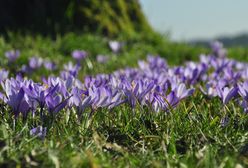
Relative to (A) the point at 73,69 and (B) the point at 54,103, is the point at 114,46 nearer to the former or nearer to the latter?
(A) the point at 73,69

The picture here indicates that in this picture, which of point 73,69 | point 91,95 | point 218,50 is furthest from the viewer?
point 218,50

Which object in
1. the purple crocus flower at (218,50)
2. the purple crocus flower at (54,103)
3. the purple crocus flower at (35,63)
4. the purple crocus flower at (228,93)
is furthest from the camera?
the purple crocus flower at (218,50)

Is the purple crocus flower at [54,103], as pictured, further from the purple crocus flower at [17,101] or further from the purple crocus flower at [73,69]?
the purple crocus flower at [73,69]

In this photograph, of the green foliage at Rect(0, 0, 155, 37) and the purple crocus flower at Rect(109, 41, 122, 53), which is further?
→ the green foliage at Rect(0, 0, 155, 37)

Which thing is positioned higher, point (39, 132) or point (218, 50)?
point (218, 50)

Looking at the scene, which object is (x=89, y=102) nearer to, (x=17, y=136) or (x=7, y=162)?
(x=17, y=136)

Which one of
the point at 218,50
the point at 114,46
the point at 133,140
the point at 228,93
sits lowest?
the point at 133,140

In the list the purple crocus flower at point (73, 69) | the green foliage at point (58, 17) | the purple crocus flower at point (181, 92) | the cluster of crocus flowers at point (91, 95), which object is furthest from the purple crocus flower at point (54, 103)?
the green foliage at point (58, 17)

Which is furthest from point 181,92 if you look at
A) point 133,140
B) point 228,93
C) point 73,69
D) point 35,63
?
point 35,63

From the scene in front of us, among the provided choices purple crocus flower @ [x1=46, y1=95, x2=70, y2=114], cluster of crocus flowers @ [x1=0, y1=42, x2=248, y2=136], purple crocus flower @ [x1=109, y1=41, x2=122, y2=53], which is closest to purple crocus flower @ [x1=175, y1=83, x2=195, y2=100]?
cluster of crocus flowers @ [x1=0, y1=42, x2=248, y2=136]

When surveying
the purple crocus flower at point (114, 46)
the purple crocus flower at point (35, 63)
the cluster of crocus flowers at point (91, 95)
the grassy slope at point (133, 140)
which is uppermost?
the purple crocus flower at point (114, 46)

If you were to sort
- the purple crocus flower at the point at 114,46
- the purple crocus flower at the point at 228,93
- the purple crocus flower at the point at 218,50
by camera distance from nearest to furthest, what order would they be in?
1. the purple crocus flower at the point at 228,93
2. the purple crocus flower at the point at 114,46
3. the purple crocus flower at the point at 218,50

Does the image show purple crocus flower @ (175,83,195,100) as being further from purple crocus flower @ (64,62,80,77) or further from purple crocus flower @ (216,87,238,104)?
purple crocus flower @ (64,62,80,77)
